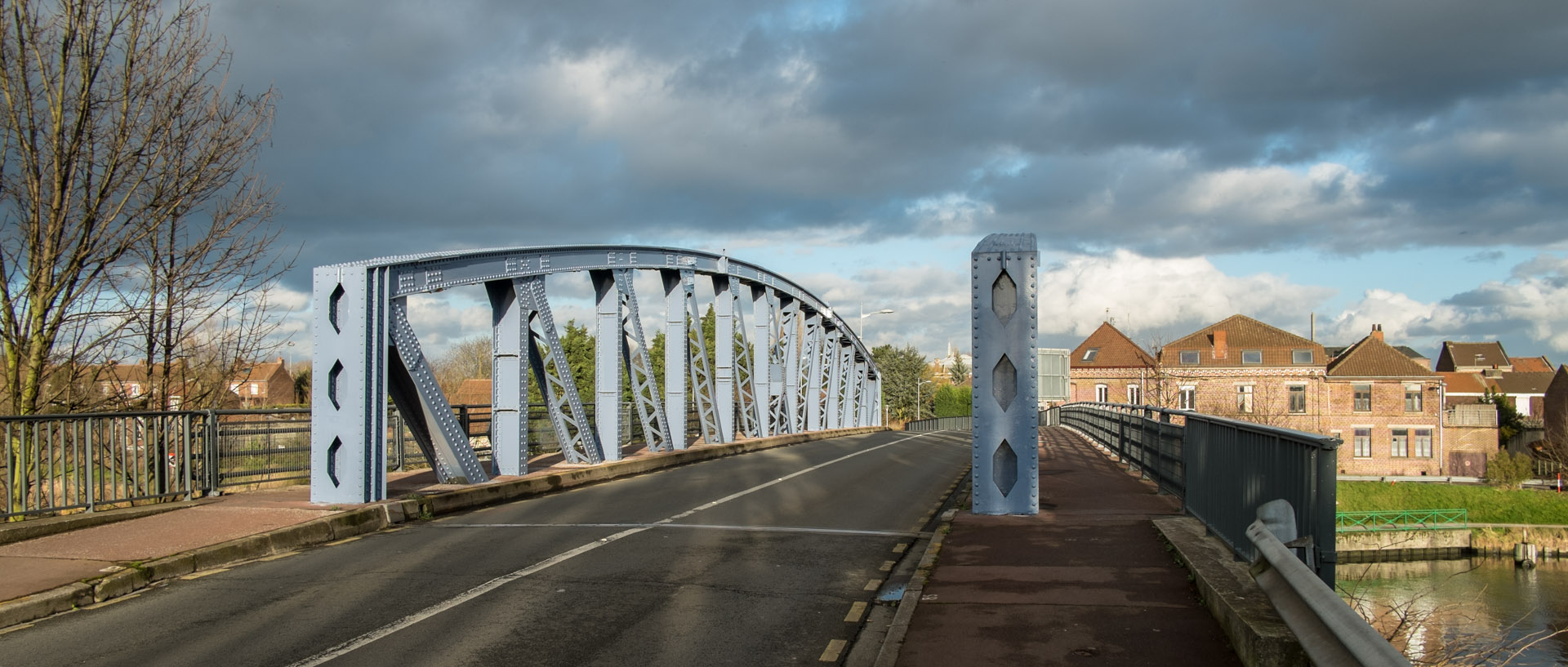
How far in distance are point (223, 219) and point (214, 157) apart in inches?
33.9

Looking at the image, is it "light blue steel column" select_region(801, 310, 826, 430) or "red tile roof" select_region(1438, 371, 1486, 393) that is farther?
"red tile roof" select_region(1438, 371, 1486, 393)

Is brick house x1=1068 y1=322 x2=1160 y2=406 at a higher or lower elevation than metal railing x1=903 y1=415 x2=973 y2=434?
higher

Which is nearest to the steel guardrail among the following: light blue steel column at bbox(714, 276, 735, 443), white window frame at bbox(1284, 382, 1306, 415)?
light blue steel column at bbox(714, 276, 735, 443)

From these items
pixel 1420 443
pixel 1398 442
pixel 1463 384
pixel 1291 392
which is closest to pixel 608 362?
pixel 1291 392

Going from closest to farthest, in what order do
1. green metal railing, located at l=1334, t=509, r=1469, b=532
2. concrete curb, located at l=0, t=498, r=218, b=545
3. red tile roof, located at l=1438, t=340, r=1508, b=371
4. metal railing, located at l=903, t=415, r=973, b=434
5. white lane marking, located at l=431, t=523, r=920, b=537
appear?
concrete curb, located at l=0, t=498, r=218, b=545, white lane marking, located at l=431, t=523, r=920, b=537, green metal railing, located at l=1334, t=509, r=1469, b=532, metal railing, located at l=903, t=415, r=973, b=434, red tile roof, located at l=1438, t=340, r=1508, b=371

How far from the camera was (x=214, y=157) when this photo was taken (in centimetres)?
1373

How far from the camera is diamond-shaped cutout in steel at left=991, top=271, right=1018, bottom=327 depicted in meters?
9.70

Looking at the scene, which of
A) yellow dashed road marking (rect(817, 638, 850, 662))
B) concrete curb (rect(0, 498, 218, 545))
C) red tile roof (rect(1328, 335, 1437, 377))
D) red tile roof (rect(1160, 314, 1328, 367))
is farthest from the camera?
red tile roof (rect(1160, 314, 1328, 367))

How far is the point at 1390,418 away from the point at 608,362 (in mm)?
52085

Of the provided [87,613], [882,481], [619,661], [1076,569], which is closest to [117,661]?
[87,613]

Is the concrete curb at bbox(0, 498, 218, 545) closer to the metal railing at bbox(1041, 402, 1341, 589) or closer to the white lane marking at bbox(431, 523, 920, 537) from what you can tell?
the white lane marking at bbox(431, 523, 920, 537)

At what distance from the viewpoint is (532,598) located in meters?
7.07

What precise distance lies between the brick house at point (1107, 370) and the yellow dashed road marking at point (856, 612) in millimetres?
60602

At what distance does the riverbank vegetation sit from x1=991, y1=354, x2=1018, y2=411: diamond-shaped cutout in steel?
3907cm
